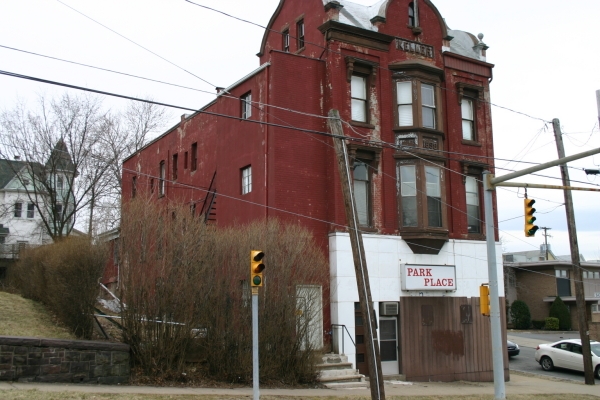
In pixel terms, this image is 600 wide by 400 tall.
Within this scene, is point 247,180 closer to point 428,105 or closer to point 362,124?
point 362,124

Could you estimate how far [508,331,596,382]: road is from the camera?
3004cm

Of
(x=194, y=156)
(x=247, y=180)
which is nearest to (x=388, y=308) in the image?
(x=247, y=180)

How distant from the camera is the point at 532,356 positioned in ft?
116

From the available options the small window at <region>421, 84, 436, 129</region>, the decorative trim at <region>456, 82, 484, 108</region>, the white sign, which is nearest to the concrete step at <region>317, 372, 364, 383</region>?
the white sign

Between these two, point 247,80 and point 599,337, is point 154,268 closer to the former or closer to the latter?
point 247,80

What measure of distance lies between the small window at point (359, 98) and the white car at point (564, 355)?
50.8ft

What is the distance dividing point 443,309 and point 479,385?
2.97 m

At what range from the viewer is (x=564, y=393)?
21859 millimetres

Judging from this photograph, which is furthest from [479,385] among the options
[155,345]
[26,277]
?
[26,277]

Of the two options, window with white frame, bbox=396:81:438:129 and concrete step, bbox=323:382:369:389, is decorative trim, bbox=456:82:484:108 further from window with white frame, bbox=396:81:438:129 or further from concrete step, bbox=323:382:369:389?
concrete step, bbox=323:382:369:389

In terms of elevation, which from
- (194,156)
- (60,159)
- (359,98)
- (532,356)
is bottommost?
(532,356)

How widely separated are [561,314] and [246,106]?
1445 inches

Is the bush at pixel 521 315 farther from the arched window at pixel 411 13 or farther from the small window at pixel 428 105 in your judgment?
the arched window at pixel 411 13

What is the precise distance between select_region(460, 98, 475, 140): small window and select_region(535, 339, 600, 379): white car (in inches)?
450
